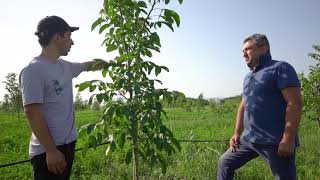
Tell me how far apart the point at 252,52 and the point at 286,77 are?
1.55 ft

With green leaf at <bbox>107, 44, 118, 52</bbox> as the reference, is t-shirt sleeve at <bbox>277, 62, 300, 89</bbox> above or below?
below

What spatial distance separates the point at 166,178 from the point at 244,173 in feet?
4.13

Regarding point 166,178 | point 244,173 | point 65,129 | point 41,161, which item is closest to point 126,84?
point 65,129

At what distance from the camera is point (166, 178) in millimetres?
5539

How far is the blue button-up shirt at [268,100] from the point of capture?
3264 mm

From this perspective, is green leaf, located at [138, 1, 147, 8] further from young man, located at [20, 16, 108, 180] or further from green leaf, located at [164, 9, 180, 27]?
young man, located at [20, 16, 108, 180]

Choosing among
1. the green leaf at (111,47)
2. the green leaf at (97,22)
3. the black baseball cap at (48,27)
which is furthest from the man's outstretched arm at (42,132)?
the green leaf at (97,22)

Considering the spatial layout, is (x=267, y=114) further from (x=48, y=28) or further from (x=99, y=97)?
(x=48, y=28)

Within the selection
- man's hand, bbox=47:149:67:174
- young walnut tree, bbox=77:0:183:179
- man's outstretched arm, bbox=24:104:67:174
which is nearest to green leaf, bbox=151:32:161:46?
young walnut tree, bbox=77:0:183:179

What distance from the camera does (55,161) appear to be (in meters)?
2.47

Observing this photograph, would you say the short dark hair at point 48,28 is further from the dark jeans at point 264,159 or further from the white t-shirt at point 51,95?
the dark jeans at point 264,159

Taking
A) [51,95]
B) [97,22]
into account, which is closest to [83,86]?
[51,95]

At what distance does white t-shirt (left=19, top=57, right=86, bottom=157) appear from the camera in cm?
249

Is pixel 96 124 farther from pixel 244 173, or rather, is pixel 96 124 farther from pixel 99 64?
Answer: pixel 244 173
